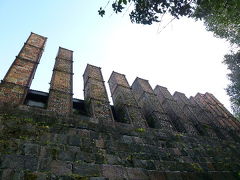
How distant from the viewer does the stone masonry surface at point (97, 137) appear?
14.4ft

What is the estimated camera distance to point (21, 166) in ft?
13.0

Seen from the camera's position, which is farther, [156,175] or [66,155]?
[156,175]

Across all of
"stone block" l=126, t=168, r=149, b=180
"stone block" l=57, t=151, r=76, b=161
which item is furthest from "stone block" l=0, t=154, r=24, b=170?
"stone block" l=126, t=168, r=149, b=180

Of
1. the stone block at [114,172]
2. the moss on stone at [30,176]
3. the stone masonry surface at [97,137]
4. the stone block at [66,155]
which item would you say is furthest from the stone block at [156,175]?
the moss on stone at [30,176]

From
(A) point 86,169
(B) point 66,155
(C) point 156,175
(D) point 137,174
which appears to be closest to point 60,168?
(B) point 66,155

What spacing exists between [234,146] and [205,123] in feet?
4.93

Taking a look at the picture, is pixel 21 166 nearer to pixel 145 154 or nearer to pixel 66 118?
pixel 66 118

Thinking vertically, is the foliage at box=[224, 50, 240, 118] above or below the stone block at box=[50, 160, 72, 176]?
above

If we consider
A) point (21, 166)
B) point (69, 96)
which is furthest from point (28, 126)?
point (69, 96)

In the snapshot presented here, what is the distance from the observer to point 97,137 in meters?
5.67

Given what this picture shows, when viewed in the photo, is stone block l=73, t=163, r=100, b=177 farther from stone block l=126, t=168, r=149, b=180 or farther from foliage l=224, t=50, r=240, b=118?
foliage l=224, t=50, r=240, b=118

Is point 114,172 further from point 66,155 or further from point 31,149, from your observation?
point 31,149

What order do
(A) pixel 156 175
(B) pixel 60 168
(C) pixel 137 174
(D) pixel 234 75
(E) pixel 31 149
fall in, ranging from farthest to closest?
(D) pixel 234 75
(A) pixel 156 175
(C) pixel 137 174
(E) pixel 31 149
(B) pixel 60 168

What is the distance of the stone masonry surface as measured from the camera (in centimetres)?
439
